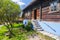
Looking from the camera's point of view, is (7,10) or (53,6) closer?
(53,6)

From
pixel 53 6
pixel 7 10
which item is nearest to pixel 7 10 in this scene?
pixel 7 10

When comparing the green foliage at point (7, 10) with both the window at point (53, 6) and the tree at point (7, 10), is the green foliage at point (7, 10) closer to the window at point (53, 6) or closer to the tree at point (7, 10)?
the tree at point (7, 10)

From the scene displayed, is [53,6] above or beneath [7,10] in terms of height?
above

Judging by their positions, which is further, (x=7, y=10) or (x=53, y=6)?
(x=7, y=10)

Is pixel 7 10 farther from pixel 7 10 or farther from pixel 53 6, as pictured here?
pixel 53 6

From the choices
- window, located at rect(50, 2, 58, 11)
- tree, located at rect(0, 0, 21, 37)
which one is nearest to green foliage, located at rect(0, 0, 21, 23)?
tree, located at rect(0, 0, 21, 37)

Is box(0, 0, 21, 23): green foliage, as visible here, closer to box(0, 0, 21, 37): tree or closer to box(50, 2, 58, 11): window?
box(0, 0, 21, 37): tree

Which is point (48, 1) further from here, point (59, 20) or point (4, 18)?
point (4, 18)

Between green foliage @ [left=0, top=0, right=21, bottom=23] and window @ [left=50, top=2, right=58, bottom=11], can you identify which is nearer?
window @ [left=50, top=2, right=58, bottom=11]

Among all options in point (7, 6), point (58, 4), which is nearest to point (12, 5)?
point (7, 6)

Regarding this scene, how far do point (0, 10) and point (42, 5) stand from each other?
5.11 meters

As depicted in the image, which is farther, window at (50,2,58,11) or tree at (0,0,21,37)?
tree at (0,0,21,37)

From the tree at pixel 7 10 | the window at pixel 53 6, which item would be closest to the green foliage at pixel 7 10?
the tree at pixel 7 10

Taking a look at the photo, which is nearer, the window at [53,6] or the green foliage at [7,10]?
the window at [53,6]
